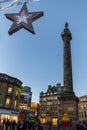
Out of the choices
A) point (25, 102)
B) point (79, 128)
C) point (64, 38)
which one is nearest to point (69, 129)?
point (79, 128)

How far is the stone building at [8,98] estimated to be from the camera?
44.0 meters

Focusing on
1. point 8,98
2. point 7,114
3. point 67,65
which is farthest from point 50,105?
point 67,65

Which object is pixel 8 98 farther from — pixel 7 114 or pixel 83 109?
pixel 83 109

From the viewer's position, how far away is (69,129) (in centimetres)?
2628

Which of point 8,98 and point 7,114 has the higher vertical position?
point 8,98

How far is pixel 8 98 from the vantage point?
4509 centimetres

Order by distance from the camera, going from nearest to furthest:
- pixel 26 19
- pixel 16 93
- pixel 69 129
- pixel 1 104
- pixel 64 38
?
pixel 26 19, pixel 69 129, pixel 64 38, pixel 1 104, pixel 16 93

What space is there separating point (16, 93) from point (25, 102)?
9.09m

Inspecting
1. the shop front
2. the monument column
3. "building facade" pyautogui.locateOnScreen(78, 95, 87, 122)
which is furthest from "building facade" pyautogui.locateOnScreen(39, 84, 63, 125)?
the monument column

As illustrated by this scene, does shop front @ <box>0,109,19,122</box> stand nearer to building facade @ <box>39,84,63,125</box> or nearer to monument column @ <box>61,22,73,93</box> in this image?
monument column @ <box>61,22,73,93</box>

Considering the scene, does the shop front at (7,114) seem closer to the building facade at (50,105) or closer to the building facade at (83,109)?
the building facade at (50,105)

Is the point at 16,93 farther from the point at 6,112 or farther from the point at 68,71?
the point at 68,71

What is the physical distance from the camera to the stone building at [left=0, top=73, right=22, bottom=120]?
44.0 metres

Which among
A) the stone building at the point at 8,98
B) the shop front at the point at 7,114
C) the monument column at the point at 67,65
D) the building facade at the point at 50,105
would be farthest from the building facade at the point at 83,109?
the monument column at the point at 67,65
